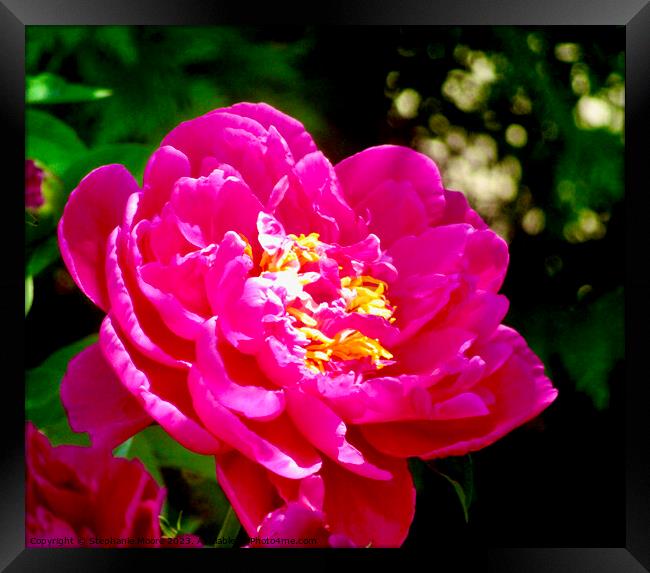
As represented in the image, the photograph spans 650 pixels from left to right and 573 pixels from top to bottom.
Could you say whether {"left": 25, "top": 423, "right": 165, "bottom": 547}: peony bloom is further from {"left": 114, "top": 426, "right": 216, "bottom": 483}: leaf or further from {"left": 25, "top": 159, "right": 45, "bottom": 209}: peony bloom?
{"left": 25, "top": 159, "right": 45, "bottom": 209}: peony bloom

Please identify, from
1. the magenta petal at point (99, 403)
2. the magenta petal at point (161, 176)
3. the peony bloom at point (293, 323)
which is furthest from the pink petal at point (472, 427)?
the magenta petal at point (161, 176)

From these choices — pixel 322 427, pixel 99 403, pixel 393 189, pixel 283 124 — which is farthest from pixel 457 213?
pixel 99 403

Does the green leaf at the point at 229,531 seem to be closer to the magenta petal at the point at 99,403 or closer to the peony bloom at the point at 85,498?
the peony bloom at the point at 85,498

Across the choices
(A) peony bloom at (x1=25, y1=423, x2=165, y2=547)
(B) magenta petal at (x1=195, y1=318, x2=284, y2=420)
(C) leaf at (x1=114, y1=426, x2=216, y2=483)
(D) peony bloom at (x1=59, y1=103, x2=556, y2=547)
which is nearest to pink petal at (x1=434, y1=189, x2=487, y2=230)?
(D) peony bloom at (x1=59, y1=103, x2=556, y2=547)

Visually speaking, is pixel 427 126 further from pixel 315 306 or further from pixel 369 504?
pixel 369 504

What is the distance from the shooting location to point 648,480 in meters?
1.50

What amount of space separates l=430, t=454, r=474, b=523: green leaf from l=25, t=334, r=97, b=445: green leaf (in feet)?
2.14

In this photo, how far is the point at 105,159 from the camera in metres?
1.45

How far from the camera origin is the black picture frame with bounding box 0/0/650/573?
4.78 ft

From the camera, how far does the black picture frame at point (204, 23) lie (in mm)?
1457

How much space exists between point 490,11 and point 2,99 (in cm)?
89

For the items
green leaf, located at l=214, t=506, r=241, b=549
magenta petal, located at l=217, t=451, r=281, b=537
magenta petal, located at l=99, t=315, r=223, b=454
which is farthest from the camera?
green leaf, located at l=214, t=506, r=241, b=549

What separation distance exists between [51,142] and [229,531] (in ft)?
2.47

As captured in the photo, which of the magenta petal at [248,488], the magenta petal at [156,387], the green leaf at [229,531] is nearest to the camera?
the magenta petal at [156,387]
